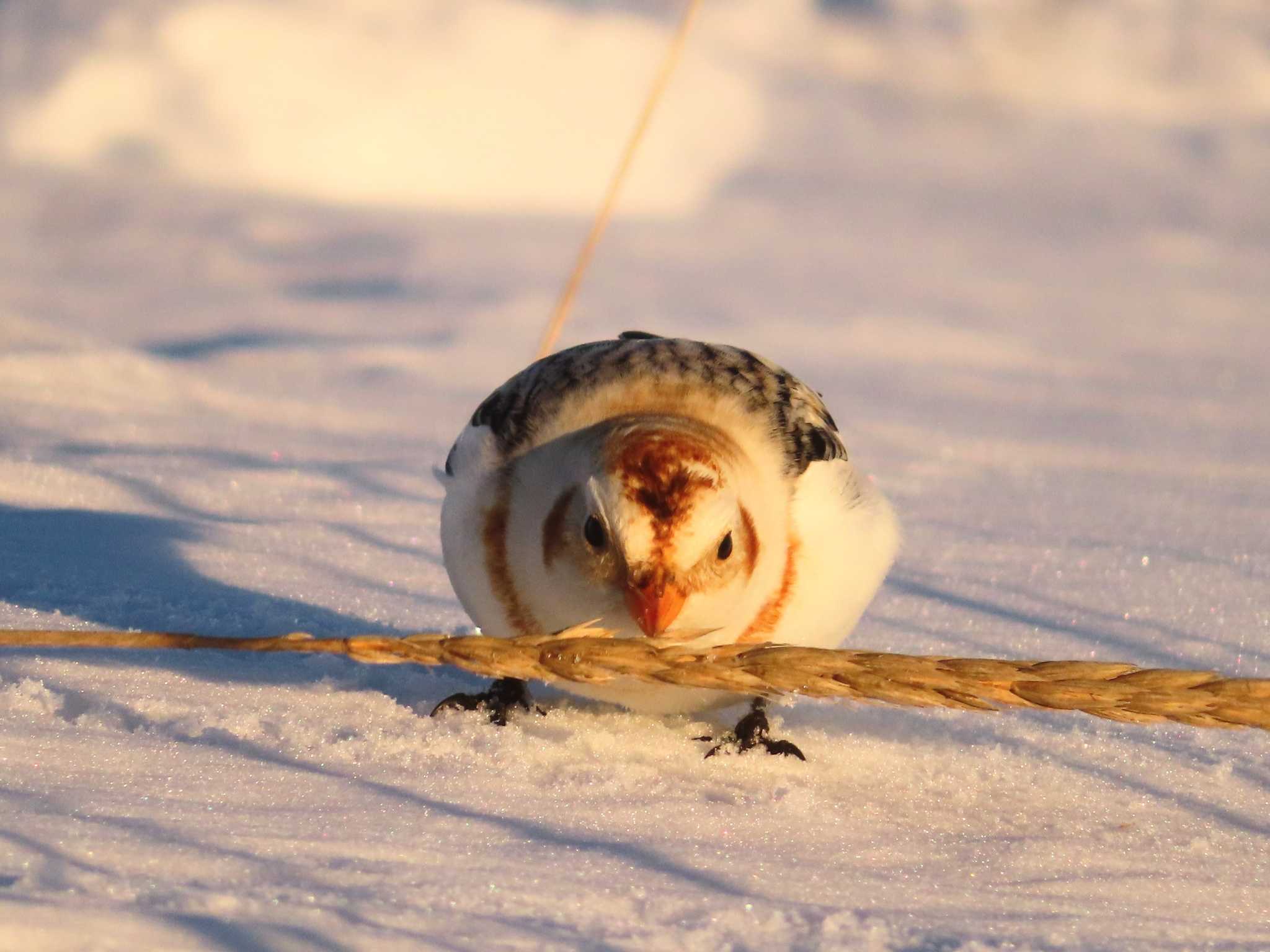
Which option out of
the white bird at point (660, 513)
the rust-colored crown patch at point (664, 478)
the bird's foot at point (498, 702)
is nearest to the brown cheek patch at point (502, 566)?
the white bird at point (660, 513)

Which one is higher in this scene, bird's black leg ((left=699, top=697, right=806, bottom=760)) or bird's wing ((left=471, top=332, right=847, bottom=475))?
bird's wing ((left=471, top=332, right=847, bottom=475))

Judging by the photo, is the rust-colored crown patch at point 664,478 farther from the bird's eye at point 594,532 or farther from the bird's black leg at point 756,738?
the bird's black leg at point 756,738

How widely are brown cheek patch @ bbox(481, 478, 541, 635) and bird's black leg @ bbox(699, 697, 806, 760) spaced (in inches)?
13.2

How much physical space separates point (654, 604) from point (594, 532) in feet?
0.46

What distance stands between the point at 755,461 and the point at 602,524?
13.2 inches

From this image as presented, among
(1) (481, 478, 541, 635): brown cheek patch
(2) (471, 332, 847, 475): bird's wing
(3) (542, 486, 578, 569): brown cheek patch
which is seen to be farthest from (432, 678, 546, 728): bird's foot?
(2) (471, 332, 847, 475): bird's wing

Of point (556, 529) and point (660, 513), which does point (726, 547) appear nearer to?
point (660, 513)

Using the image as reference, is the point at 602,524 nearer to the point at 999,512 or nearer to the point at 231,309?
the point at 999,512

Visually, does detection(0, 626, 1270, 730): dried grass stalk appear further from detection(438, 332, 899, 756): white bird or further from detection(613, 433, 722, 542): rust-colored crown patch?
detection(613, 433, 722, 542): rust-colored crown patch

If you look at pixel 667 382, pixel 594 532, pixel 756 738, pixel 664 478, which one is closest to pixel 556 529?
pixel 594 532

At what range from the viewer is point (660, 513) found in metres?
1.98

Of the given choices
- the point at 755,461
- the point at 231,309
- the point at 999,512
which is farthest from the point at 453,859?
the point at 231,309

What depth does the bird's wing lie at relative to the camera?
225 cm

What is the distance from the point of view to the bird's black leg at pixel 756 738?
2127 mm
